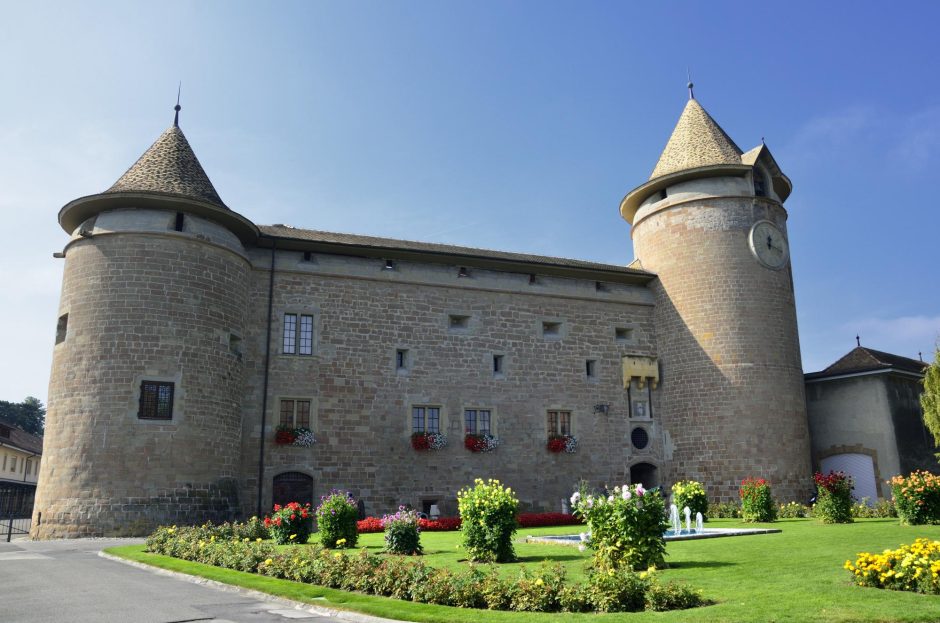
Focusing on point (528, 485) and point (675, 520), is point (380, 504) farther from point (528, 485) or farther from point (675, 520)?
point (675, 520)

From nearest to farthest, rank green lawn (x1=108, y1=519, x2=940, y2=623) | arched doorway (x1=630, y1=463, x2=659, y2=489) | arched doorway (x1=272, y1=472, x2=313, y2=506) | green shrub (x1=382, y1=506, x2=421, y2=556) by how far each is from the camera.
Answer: green lawn (x1=108, y1=519, x2=940, y2=623), green shrub (x1=382, y1=506, x2=421, y2=556), arched doorway (x1=272, y1=472, x2=313, y2=506), arched doorway (x1=630, y1=463, x2=659, y2=489)

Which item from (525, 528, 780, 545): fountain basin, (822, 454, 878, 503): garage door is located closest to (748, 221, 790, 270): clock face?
(822, 454, 878, 503): garage door

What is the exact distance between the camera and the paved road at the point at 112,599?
9.02 metres

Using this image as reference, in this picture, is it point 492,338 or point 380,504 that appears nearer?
point 380,504

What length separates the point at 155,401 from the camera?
73.0ft

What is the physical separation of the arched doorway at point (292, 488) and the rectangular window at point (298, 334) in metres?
4.29

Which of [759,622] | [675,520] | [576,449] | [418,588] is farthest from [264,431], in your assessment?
[759,622]

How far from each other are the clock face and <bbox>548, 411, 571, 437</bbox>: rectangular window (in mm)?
10014

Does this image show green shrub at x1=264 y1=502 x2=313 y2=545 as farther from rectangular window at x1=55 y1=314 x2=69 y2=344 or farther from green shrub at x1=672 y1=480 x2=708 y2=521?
rectangular window at x1=55 y1=314 x2=69 y2=344

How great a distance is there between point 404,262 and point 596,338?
8636 mm

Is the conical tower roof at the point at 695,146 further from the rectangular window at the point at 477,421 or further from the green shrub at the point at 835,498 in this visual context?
the green shrub at the point at 835,498

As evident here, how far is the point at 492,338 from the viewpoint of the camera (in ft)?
94.6

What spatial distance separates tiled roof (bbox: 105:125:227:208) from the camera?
77.8 ft

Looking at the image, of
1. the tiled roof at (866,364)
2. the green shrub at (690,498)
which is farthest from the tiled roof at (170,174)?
the tiled roof at (866,364)
